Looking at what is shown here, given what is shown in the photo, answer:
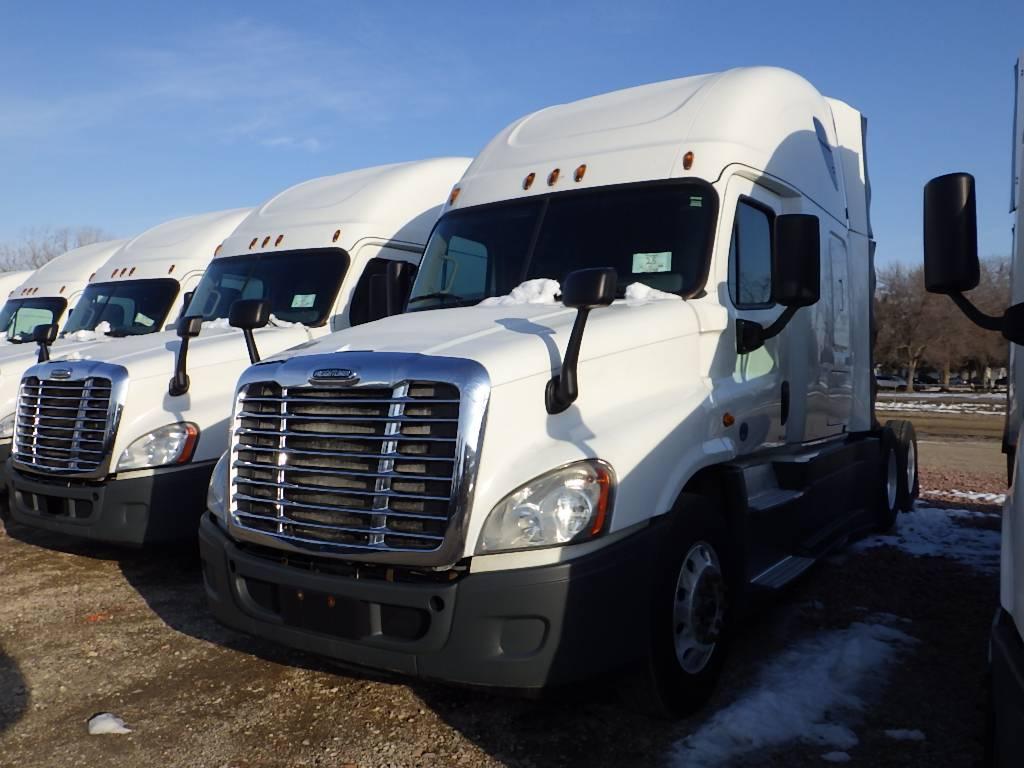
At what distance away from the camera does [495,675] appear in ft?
10.8

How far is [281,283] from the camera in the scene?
7.73 m

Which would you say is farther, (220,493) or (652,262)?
(652,262)

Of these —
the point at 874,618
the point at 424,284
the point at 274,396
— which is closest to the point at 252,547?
the point at 274,396

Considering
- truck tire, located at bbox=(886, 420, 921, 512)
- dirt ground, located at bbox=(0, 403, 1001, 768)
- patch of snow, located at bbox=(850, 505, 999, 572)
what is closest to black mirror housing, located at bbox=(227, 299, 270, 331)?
dirt ground, located at bbox=(0, 403, 1001, 768)

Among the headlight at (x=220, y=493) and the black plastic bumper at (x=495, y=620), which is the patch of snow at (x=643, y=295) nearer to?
the black plastic bumper at (x=495, y=620)

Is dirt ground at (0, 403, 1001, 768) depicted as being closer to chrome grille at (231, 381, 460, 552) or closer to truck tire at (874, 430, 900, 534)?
chrome grille at (231, 381, 460, 552)

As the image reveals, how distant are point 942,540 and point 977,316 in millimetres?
4953

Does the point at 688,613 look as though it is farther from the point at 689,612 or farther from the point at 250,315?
the point at 250,315

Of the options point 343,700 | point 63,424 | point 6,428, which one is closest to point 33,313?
point 6,428

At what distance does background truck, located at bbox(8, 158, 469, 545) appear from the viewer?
5812mm

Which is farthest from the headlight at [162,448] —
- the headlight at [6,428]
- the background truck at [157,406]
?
the headlight at [6,428]

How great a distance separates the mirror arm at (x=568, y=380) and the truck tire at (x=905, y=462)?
6010 millimetres

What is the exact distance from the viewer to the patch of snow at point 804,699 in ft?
11.9

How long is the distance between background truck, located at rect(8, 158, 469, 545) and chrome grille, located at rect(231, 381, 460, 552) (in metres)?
1.71
